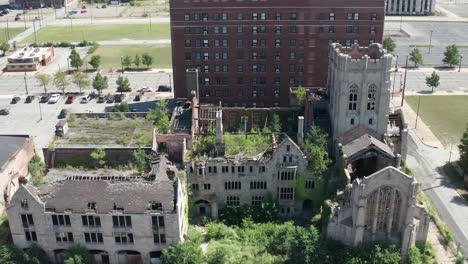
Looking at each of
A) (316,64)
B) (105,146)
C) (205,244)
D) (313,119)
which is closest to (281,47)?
(316,64)

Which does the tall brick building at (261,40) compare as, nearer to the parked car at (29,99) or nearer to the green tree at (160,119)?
the green tree at (160,119)

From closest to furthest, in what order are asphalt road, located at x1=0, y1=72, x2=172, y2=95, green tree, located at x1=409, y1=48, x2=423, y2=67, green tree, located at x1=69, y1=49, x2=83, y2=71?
asphalt road, located at x1=0, y1=72, x2=172, y2=95 < green tree, located at x1=409, y1=48, x2=423, y2=67 < green tree, located at x1=69, y1=49, x2=83, y2=71

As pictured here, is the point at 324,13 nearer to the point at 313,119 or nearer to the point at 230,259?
the point at 313,119

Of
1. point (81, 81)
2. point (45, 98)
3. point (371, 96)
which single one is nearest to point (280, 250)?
point (371, 96)

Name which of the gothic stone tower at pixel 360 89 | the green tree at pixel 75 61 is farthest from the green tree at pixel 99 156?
the green tree at pixel 75 61

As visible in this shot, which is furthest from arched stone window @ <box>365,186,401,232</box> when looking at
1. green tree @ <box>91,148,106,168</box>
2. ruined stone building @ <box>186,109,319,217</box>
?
green tree @ <box>91,148,106,168</box>

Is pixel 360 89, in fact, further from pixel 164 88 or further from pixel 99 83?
pixel 99 83

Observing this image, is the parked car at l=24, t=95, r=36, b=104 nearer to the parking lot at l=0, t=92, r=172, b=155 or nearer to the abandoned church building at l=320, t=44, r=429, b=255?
the parking lot at l=0, t=92, r=172, b=155
